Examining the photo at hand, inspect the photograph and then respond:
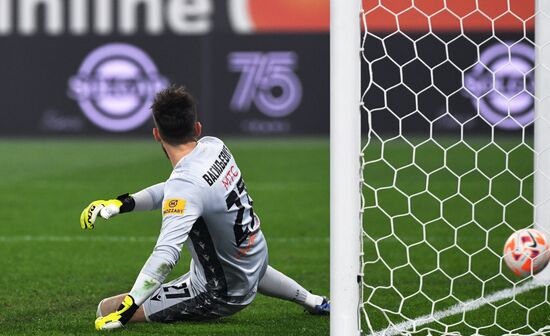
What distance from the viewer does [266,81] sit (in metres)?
18.6

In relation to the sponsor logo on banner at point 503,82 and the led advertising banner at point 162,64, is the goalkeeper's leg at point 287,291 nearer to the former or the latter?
the sponsor logo on banner at point 503,82

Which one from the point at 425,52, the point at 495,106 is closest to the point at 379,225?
the point at 425,52

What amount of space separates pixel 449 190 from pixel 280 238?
369cm

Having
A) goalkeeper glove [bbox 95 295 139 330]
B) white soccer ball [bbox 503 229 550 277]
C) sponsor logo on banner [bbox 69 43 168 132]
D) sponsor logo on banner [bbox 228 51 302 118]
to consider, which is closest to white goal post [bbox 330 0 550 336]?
white soccer ball [bbox 503 229 550 277]

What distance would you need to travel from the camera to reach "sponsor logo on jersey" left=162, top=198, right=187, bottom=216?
459cm

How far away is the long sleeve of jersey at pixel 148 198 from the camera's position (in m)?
5.07

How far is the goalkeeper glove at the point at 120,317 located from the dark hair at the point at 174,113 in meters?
0.73

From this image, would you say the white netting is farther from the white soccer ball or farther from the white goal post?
the white soccer ball

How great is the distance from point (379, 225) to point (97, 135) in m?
10.7

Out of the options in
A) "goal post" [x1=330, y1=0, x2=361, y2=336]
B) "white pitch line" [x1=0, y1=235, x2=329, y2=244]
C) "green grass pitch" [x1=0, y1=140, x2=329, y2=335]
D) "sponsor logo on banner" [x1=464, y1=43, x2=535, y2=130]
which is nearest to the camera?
"goal post" [x1=330, y1=0, x2=361, y2=336]

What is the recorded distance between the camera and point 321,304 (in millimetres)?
5379

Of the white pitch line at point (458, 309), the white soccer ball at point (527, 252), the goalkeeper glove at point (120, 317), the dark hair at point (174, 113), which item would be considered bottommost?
the white pitch line at point (458, 309)

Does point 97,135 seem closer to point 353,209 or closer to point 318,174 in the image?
point 318,174

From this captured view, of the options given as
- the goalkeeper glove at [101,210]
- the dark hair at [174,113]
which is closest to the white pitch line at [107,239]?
the goalkeeper glove at [101,210]
